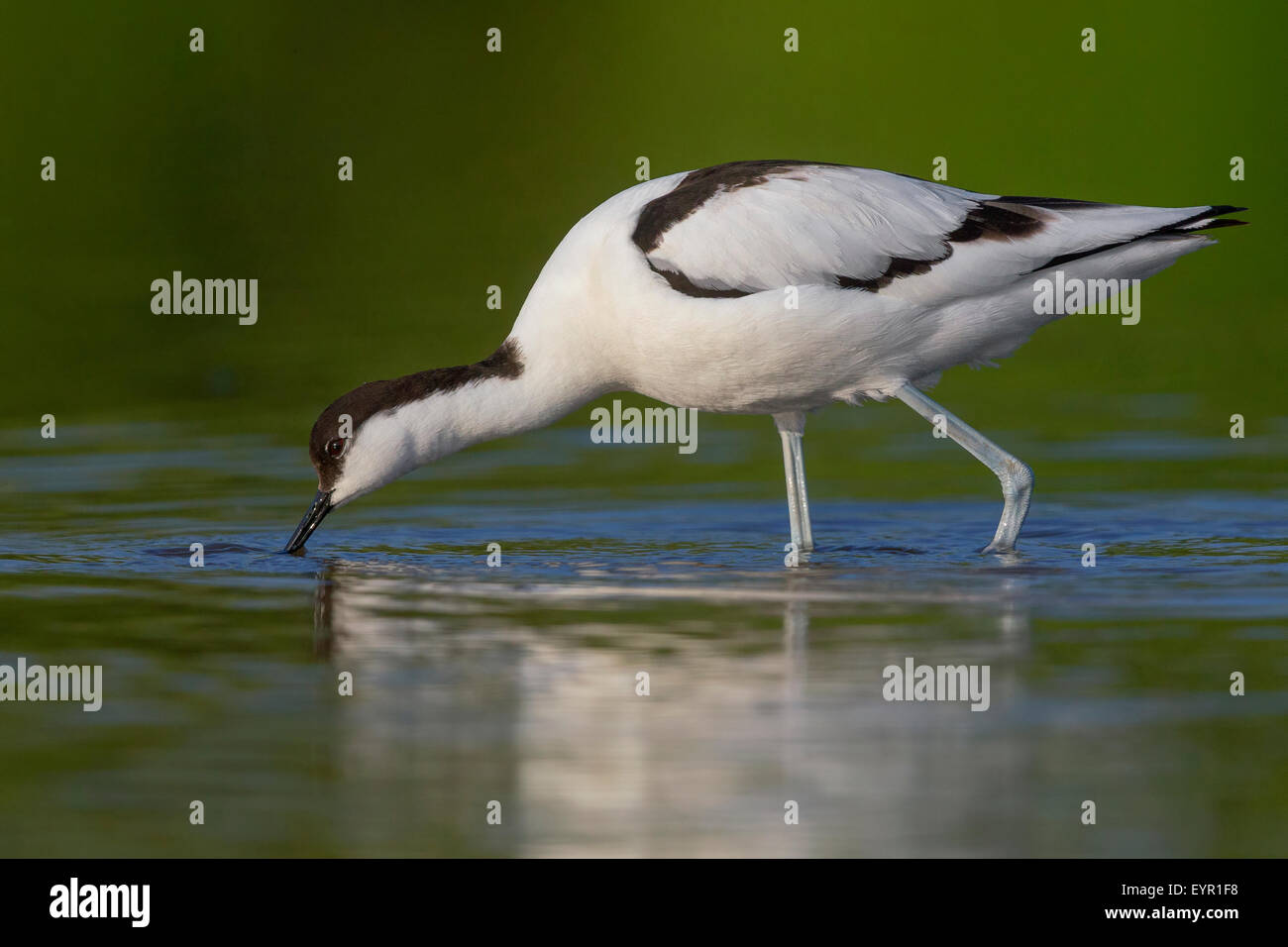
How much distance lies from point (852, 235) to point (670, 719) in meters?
3.69

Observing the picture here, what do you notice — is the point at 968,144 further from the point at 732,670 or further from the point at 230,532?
the point at 732,670

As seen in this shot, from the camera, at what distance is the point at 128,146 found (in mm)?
23703

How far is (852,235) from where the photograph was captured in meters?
11.5

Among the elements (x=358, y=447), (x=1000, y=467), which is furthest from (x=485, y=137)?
(x=1000, y=467)

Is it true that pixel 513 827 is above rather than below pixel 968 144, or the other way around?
below

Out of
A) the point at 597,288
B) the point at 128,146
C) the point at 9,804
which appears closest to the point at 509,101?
the point at 128,146

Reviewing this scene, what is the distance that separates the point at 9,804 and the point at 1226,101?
681 inches

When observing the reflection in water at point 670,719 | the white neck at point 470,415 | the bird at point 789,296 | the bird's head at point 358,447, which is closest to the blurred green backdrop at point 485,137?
the bird's head at point 358,447

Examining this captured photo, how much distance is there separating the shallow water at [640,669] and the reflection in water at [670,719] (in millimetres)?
20

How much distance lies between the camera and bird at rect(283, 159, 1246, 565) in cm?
1133

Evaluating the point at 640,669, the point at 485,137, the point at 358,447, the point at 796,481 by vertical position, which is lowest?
the point at 640,669

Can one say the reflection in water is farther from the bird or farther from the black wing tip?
the black wing tip

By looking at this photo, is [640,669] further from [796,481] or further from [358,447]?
[358,447]

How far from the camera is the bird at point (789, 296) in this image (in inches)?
446
